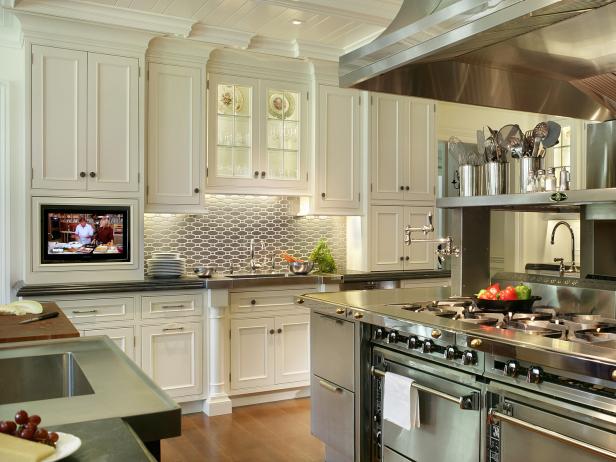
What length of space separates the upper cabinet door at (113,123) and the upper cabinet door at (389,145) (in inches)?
78.8

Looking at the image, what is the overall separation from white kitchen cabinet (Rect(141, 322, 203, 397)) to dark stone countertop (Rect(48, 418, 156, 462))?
319 centimetres

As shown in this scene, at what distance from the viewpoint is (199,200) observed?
477 cm

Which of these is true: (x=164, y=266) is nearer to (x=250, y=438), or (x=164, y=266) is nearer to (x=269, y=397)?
(x=269, y=397)

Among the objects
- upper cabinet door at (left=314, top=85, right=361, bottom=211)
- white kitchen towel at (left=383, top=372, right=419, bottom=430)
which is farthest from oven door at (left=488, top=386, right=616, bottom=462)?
upper cabinet door at (left=314, top=85, right=361, bottom=211)

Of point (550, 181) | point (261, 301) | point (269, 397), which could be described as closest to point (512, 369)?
point (550, 181)

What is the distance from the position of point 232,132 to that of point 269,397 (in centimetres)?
209

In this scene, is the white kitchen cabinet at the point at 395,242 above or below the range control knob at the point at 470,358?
above

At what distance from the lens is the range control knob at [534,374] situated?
209 cm

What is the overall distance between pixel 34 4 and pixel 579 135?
16.8 ft

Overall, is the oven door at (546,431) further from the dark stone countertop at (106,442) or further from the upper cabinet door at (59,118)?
the upper cabinet door at (59,118)

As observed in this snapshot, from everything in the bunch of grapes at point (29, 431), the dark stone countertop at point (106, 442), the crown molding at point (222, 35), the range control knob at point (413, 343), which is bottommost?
the range control knob at point (413, 343)

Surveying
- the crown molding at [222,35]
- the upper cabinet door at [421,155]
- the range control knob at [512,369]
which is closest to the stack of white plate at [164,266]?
the crown molding at [222,35]

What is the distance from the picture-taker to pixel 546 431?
2070 millimetres

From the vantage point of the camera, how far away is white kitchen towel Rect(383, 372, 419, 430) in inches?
106
